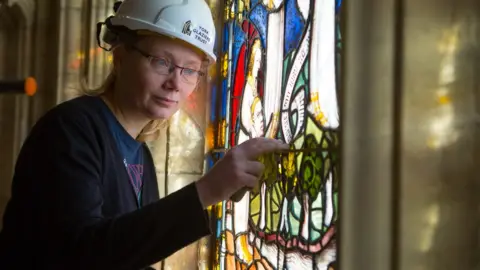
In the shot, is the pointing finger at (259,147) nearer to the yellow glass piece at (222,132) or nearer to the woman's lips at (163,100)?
the woman's lips at (163,100)

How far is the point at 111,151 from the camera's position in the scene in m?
0.97

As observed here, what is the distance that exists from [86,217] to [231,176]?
0.20 m

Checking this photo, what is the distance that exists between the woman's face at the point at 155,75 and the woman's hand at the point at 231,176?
0.21 meters

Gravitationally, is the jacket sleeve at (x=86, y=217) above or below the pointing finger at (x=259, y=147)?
below

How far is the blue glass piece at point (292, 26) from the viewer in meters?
1.06

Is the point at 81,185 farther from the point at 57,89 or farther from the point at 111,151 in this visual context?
the point at 57,89

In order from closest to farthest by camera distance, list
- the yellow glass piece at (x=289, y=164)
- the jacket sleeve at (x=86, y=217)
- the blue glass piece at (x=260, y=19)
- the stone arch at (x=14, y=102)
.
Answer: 1. the jacket sleeve at (x=86, y=217)
2. the yellow glass piece at (x=289, y=164)
3. the blue glass piece at (x=260, y=19)
4. the stone arch at (x=14, y=102)

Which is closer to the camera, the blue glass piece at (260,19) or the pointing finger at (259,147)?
the pointing finger at (259,147)

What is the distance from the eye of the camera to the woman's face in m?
1.01

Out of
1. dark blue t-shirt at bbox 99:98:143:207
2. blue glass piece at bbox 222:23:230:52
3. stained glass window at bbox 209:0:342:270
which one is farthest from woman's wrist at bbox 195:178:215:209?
blue glass piece at bbox 222:23:230:52

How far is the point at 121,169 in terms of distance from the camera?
1.00 m

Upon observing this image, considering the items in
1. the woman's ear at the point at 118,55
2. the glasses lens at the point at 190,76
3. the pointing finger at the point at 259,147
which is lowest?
the pointing finger at the point at 259,147

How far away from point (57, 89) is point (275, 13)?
95 centimetres

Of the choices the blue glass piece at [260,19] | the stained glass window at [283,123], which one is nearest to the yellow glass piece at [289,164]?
the stained glass window at [283,123]
